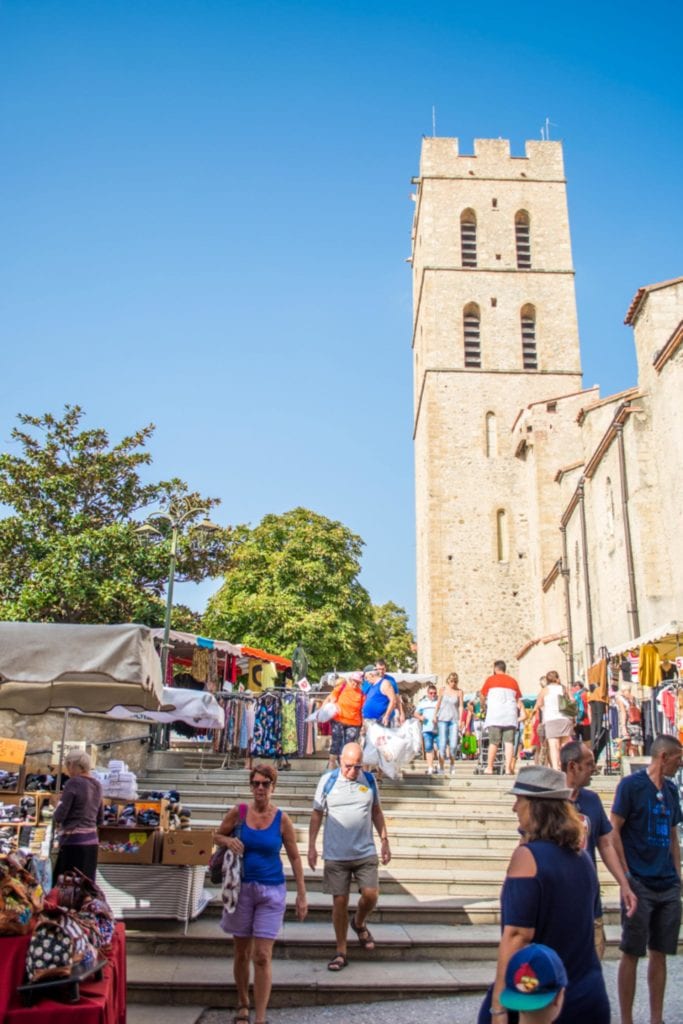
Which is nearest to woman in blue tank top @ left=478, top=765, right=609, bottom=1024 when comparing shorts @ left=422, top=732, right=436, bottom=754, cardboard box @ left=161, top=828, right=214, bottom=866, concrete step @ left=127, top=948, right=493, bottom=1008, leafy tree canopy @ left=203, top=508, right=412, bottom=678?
concrete step @ left=127, top=948, right=493, bottom=1008

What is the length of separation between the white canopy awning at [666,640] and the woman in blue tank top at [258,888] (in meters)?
9.41

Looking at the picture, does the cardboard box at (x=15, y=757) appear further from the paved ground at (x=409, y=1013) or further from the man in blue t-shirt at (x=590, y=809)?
the man in blue t-shirt at (x=590, y=809)

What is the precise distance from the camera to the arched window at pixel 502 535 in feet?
123

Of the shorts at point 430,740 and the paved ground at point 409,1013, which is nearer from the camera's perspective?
the paved ground at point 409,1013

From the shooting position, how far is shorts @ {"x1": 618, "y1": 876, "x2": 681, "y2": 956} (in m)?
5.01

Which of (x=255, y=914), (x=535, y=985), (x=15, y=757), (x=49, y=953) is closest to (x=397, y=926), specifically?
(x=255, y=914)

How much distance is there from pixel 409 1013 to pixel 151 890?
2.57 meters

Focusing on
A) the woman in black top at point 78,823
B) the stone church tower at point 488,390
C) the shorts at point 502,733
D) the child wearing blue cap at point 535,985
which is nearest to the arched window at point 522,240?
the stone church tower at point 488,390

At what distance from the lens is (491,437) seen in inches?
1565

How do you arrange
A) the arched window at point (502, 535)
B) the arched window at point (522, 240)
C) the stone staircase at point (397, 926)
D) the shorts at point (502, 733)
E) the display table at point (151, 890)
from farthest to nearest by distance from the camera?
the arched window at point (522, 240), the arched window at point (502, 535), the shorts at point (502, 733), the display table at point (151, 890), the stone staircase at point (397, 926)

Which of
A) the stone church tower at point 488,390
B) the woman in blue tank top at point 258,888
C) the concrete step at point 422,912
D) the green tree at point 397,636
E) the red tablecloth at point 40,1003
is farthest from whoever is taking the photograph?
the green tree at point 397,636

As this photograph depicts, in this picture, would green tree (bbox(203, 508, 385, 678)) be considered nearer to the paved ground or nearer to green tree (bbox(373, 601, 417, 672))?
green tree (bbox(373, 601, 417, 672))

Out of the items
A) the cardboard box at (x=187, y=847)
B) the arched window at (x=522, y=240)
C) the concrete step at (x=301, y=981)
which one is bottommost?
the concrete step at (x=301, y=981)

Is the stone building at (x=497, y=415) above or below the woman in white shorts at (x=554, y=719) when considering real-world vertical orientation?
above
